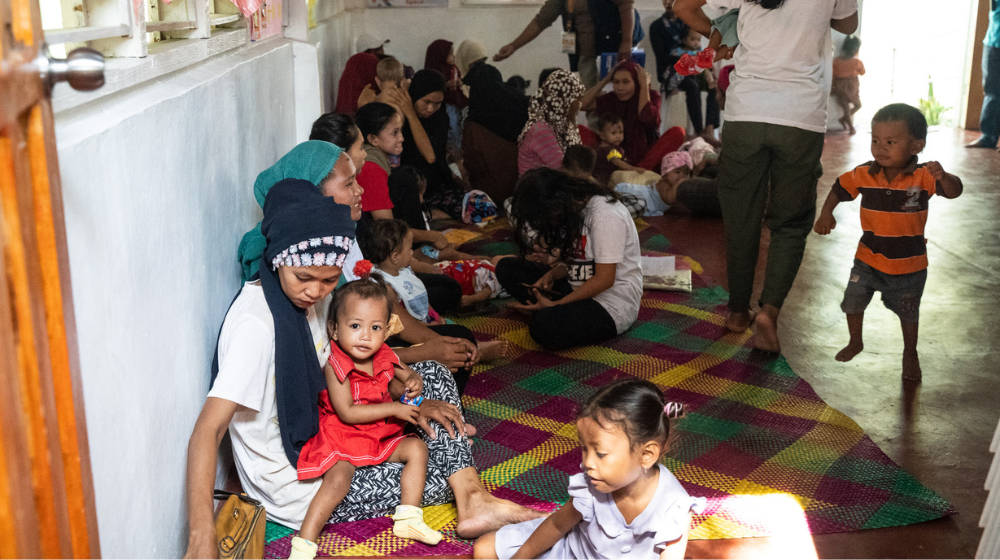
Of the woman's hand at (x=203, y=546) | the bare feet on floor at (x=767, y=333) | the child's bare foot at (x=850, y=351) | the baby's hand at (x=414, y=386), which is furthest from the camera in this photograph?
the bare feet on floor at (x=767, y=333)

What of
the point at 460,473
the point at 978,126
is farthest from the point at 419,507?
the point at 978,126

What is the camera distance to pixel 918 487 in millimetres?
2600

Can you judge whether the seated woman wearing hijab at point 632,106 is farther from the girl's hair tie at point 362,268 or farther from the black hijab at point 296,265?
the black hijab at point 296,265

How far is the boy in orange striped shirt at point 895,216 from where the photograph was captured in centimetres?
321

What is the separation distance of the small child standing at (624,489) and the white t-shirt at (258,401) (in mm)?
721

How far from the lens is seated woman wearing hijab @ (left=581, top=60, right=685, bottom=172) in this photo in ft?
22.9

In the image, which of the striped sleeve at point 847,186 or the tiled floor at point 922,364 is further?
the striped sleeve at point 847,186

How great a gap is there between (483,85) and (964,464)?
13.7 feet

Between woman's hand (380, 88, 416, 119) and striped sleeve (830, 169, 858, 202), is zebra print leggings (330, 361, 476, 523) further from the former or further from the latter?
woman's hand (380, 88, 416, 119)

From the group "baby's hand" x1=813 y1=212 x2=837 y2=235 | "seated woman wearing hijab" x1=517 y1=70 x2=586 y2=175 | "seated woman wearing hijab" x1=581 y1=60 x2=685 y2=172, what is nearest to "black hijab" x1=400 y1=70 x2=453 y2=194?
"seated woman wearing hijab" x1=517 y1=70 x2=586 y2=175

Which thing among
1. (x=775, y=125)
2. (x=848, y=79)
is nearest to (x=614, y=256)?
(x=775, y=125)

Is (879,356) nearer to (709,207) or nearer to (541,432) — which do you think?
(541,432)

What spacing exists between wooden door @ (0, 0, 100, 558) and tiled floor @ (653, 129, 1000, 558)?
5.69ft

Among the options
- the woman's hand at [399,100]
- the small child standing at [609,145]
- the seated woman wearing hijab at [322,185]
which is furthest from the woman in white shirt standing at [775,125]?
the small child standing at [609,145]
